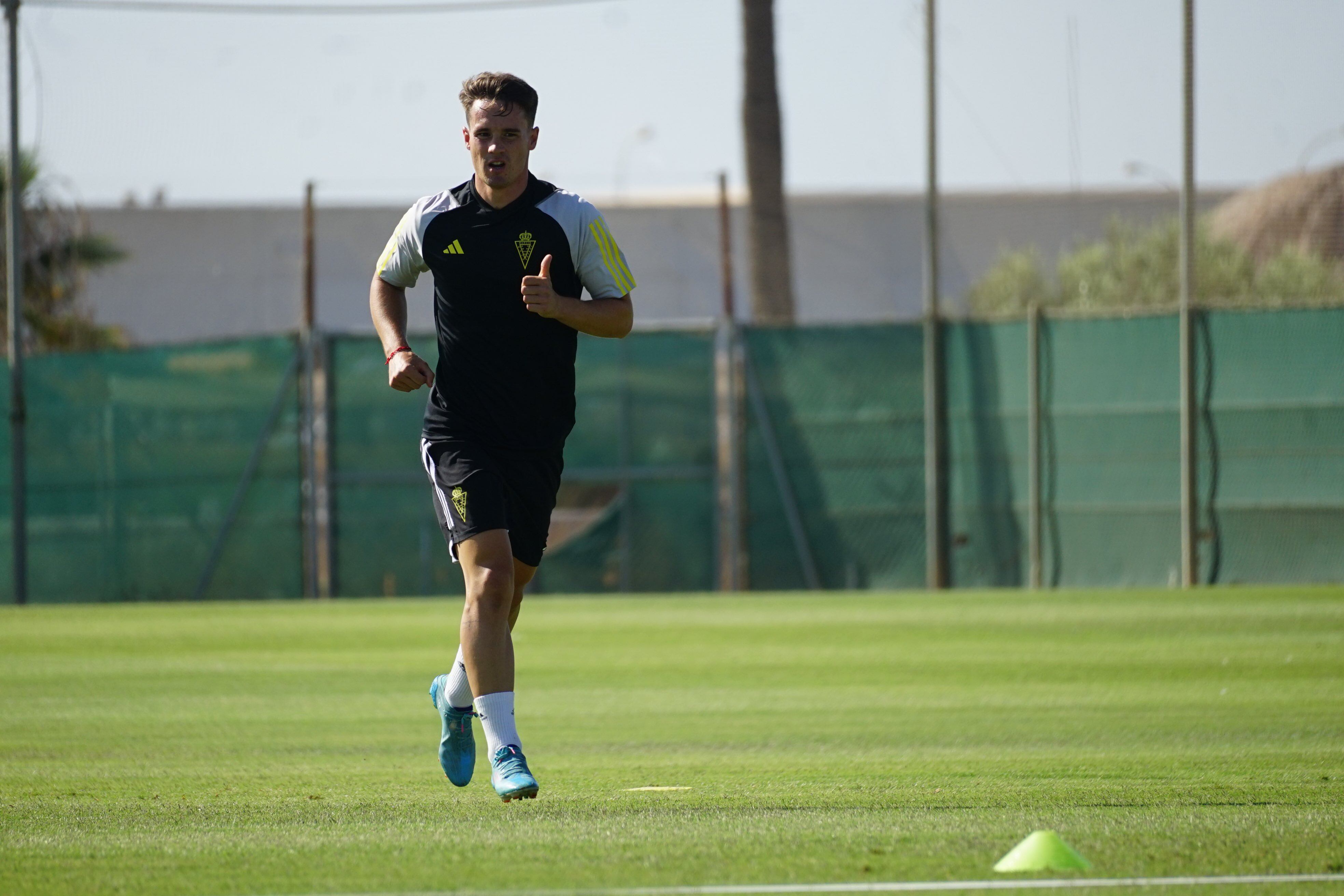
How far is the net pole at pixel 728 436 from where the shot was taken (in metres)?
17.8

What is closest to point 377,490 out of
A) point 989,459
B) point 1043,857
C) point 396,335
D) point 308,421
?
point 308,421

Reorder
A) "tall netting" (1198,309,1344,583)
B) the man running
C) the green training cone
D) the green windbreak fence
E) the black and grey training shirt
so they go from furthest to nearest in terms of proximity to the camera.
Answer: the green windbreak fence → "tall netting" (1198,309,1344,583) → the black and grey training shirt → the man running → the green training cone

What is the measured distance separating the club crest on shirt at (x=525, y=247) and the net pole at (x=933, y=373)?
12175 millimetres

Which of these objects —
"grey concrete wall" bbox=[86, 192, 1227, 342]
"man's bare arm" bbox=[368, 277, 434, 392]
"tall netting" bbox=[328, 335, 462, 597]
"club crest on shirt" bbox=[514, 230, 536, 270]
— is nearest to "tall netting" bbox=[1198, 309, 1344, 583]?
"tall netting" bbox=[328, 335, 462, 597]

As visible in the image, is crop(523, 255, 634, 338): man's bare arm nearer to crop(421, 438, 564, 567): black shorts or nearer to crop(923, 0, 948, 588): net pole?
crop(421, 438, 564, 567): black shorts

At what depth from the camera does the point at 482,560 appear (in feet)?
18.4

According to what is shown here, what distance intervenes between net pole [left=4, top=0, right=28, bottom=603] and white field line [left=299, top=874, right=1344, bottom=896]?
1480 cm

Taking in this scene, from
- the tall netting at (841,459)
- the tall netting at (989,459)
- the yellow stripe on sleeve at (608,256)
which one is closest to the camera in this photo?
the yellow stripe on sleeve at (608,256)

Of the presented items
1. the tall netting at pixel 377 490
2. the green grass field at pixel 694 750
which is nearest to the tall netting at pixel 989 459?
the green grass field at pixel 694 750

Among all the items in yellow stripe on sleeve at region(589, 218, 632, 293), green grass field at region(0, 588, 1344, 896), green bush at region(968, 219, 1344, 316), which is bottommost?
green grass field at region(0, 588, 1344, 896)

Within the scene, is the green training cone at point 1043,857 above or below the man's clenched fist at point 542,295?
below

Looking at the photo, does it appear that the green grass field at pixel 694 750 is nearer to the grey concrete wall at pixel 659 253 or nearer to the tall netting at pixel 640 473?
the tall netting at pixel 640 473

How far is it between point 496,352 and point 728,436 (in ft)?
40.1

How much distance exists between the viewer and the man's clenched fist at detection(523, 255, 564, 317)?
5504 millimetres
